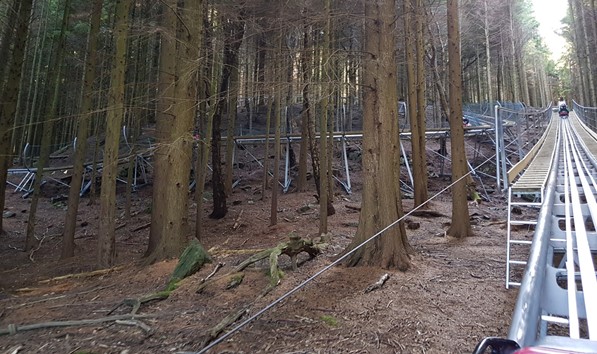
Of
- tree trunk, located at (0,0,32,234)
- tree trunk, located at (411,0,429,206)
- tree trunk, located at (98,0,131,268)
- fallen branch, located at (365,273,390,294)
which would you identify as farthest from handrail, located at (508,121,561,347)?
tree trunk, located at (0,0,32,234)

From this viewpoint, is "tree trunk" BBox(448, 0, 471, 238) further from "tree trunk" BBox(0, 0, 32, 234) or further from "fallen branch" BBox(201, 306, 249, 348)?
"tree trunk" BBox(0, 0, 32, 234)

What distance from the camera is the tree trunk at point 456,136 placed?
7688 mm

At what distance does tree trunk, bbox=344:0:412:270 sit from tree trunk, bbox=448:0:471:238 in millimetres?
2973

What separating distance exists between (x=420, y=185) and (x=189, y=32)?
22.3ft

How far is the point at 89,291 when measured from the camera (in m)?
6.03

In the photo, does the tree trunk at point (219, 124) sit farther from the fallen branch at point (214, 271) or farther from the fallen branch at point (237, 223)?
the fallen branch at point (214, 271)

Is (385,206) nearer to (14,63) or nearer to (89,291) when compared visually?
(89,291)

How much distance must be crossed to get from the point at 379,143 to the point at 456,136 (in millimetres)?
3496

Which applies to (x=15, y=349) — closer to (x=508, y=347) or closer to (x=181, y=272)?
(x=181, y=272)

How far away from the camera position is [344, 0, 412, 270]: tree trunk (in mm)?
5207

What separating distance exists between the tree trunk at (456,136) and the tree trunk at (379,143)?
2.97 meters

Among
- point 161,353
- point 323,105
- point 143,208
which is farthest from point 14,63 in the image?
point 161,353

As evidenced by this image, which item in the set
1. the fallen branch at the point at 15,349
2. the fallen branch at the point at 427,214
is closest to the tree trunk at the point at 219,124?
the fallen branch at the point at 427,214

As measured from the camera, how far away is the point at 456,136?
26.1 feet
